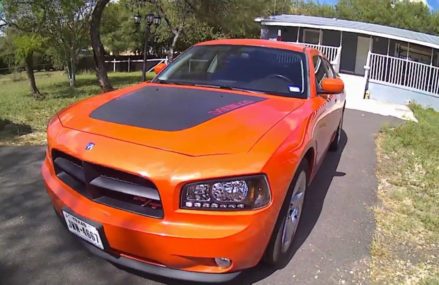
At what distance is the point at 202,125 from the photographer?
2.89m

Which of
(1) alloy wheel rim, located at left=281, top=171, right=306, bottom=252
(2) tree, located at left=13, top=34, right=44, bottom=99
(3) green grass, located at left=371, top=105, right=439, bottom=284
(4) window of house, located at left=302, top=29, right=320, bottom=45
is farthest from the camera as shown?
(4) window of house, located at left=302, top=29, right=320, bottom=45

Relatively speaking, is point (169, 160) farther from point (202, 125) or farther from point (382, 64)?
point (382, 64)

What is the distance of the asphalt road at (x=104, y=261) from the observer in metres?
2.94

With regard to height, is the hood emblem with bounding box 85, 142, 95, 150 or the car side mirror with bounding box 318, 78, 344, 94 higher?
the car side mirror with bounding box 318, 78, 344, 94

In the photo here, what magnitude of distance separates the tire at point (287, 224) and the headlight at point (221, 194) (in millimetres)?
395

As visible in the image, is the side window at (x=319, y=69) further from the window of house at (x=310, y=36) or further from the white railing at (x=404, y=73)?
the window of house at (x=310, y=36)

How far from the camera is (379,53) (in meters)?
21.8

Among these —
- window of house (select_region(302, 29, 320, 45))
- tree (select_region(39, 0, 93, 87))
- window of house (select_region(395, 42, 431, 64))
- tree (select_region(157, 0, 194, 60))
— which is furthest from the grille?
window of house (select_region(302, 29, 320, 45))

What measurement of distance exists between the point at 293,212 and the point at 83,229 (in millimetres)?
1474

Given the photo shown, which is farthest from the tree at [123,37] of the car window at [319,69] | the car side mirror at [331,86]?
the car side mirror at [331,86]

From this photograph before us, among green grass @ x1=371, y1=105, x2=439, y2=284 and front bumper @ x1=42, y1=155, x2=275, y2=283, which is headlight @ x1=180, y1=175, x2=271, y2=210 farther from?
green grass @ x1=371, y1=105, x2=439, y2=284

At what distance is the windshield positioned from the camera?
3.97 metres

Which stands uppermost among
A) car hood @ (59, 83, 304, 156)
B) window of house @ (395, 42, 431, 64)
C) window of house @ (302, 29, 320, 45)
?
window of house @ (302, 29, 320, 45)

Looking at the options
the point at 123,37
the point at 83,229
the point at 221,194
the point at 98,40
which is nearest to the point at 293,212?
the point at 221,194
